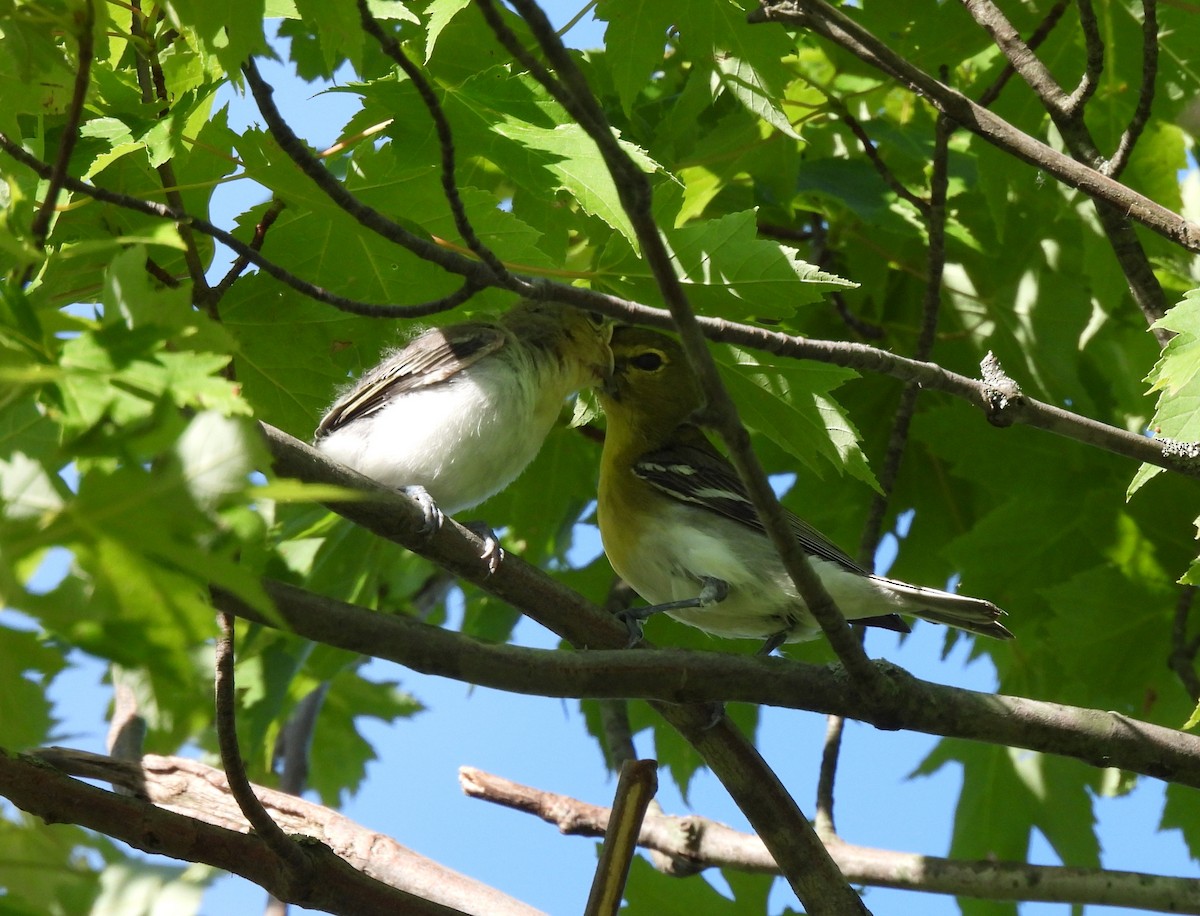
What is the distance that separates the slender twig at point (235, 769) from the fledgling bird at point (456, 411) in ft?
2.72

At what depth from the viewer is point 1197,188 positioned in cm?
544

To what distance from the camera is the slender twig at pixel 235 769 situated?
2615 millimetres

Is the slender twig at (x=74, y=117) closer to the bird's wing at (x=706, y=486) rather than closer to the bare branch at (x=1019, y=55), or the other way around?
the bare branch at (x=1019, y=55)

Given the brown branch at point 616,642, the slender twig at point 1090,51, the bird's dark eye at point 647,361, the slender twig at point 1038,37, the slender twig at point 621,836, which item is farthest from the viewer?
the bird's dark eye at point 647,361

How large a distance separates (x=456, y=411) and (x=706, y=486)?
1.12 metres

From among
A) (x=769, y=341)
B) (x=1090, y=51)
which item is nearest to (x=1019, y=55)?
(x=1090, y=51)

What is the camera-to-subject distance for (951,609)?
11.8ft

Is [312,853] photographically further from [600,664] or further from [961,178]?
[961,178]

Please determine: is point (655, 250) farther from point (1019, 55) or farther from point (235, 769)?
point (1019, 55)

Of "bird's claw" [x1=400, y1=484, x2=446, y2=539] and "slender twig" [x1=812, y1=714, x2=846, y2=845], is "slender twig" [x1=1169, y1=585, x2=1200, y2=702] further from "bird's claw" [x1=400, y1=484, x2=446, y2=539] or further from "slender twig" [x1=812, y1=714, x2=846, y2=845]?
"bird's claw" [x1=400, y1=484, x2=446, y2=539]

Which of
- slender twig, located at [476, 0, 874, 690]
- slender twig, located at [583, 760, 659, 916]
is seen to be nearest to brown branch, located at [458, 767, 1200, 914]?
slender twig, located at [583, 760, 659, 916]

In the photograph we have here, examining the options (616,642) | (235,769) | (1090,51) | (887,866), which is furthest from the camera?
(887,866)

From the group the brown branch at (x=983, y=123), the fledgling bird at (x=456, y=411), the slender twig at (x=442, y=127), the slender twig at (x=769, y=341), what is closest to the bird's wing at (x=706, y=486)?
the fledgling bird at (x=456, y=411)

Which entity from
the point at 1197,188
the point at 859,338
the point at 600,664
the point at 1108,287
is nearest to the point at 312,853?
the point at 600,664
